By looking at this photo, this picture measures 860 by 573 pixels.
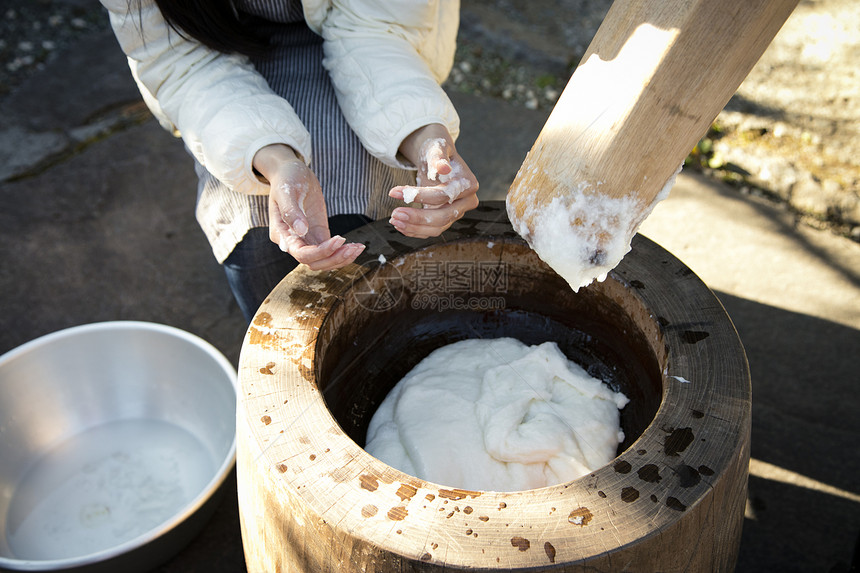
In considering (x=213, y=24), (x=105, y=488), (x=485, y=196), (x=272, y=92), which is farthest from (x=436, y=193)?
(x=485, y=196)

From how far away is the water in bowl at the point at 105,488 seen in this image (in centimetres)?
149

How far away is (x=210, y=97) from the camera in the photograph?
1.35 m

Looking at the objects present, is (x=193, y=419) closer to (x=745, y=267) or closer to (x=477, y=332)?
(x=477, y=332)

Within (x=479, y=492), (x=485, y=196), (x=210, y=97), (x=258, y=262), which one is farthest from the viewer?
(x=485, y=196)

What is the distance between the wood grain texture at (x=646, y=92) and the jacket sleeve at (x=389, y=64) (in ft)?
1.42

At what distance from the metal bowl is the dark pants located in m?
0.19

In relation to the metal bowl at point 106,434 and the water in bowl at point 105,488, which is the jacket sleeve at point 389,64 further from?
the water in bowl at point 105,488

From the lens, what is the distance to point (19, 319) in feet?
6.81

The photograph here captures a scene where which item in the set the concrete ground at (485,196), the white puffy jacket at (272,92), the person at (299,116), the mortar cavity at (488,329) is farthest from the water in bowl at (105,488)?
the white puffy jacket at (272,92)

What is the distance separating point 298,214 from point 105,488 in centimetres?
94

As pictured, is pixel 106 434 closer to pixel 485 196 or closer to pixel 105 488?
pixel 105 488

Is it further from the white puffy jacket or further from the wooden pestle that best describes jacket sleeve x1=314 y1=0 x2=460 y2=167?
the wooden pestle

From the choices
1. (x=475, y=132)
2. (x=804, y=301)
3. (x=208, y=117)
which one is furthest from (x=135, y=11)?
(x=804, y=301)

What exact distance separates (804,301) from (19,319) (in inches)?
99.1
